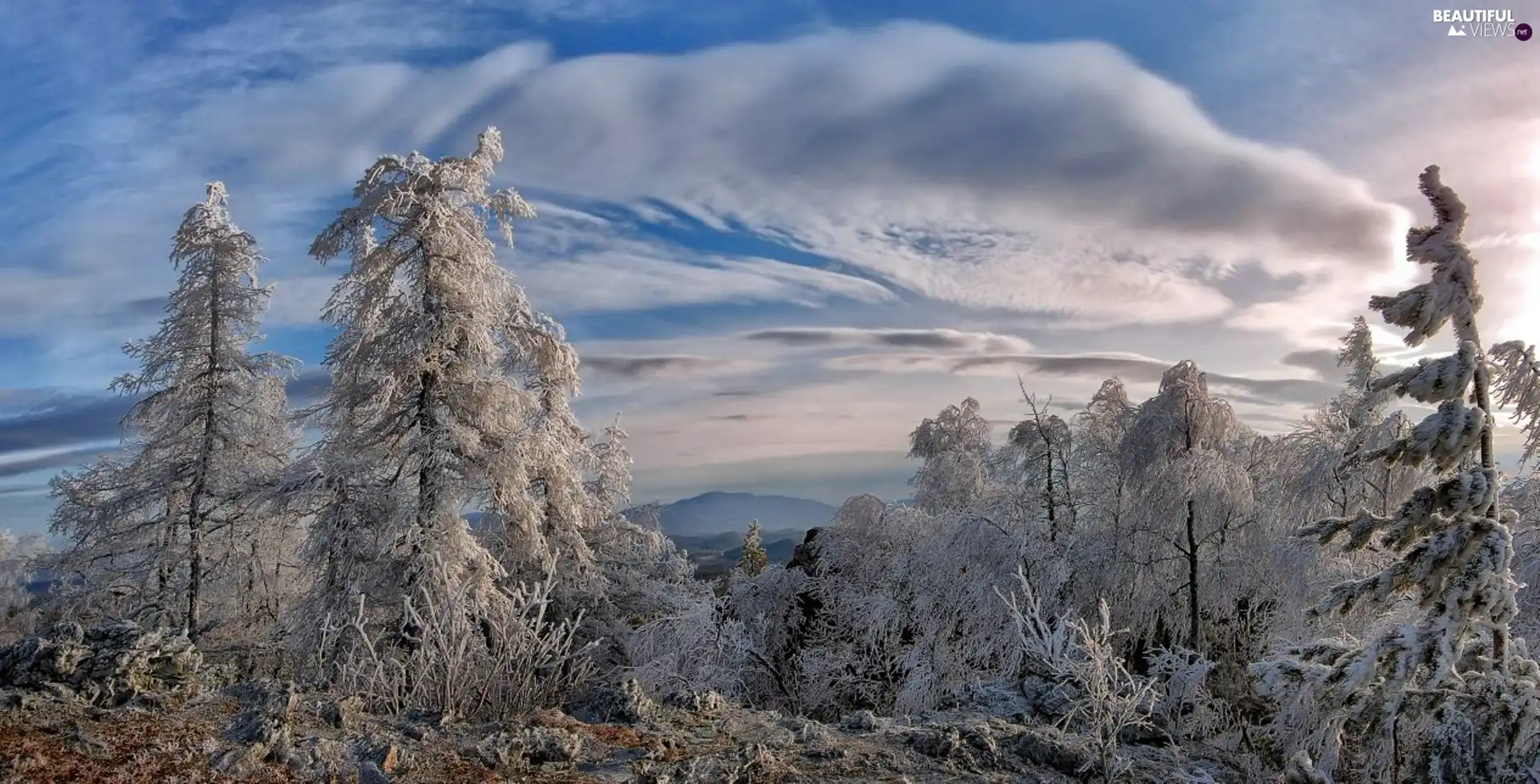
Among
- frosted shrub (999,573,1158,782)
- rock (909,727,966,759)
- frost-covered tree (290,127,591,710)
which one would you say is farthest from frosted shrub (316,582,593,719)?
frost-covered tree (290,127,591,710)

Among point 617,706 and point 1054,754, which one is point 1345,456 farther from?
point 617,706

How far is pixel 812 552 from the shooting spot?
1892cm

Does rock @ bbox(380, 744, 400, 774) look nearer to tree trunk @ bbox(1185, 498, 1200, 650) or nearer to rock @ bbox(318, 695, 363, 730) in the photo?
rock @ bbox(318, 695, 363, 730)

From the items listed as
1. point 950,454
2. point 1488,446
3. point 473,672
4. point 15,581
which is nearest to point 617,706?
point 473,672

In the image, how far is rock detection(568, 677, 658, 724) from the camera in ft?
17.6

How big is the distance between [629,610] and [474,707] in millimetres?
11359

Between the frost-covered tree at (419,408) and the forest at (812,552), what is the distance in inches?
1.9

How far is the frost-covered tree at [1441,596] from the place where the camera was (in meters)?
4.79

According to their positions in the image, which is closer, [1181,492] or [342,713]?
[342,713]

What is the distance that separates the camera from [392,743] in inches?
181

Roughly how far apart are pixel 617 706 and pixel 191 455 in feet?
46.0

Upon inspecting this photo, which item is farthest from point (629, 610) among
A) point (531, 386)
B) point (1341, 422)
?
point (1341, 422)

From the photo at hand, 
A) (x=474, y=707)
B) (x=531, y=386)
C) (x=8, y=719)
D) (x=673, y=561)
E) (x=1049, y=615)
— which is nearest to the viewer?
(x=8, y=719)

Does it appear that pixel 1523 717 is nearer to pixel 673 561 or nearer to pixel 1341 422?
pixel 1341 422
